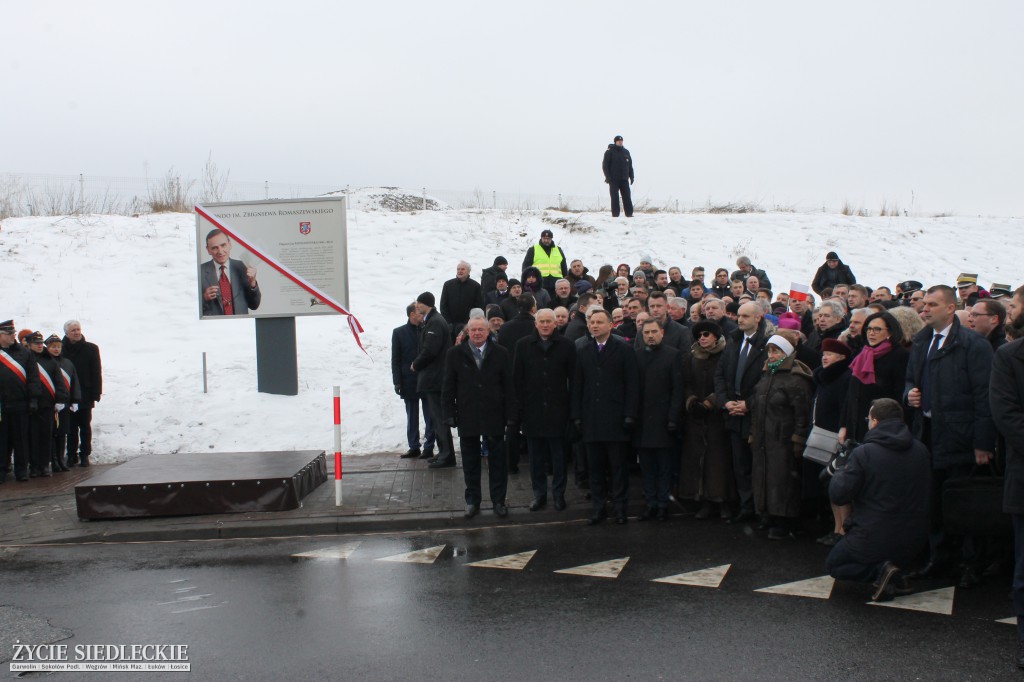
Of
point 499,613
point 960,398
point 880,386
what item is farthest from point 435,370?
point 960,398

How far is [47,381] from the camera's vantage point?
1191cm

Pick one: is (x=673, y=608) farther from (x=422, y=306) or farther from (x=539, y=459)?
(x=422, y=306)

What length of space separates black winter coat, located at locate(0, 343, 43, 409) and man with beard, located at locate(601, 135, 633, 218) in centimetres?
1482

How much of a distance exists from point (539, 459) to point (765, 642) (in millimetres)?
4344

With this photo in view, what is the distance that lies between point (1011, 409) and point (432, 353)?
279 inches

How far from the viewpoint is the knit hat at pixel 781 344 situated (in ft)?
28.2

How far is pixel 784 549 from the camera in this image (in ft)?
26.3

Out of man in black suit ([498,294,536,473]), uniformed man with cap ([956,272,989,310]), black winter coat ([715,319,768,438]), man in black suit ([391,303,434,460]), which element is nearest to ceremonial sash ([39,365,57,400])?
man in black suit ([391,303,434,460])

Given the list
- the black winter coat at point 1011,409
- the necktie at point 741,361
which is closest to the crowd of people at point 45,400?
the necktie at point 741,361

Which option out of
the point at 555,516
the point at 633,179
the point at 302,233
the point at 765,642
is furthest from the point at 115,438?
the point at 633,179

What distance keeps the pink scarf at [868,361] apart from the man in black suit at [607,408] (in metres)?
2.28

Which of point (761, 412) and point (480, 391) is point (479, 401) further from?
point (761, 412)

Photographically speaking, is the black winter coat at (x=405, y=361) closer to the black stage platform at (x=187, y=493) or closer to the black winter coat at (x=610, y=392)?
the black stage platform at (x=187, y=493)

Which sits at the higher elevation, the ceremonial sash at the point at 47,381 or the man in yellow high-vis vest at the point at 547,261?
the man in yellow high-vis vest at the point at 547,261
